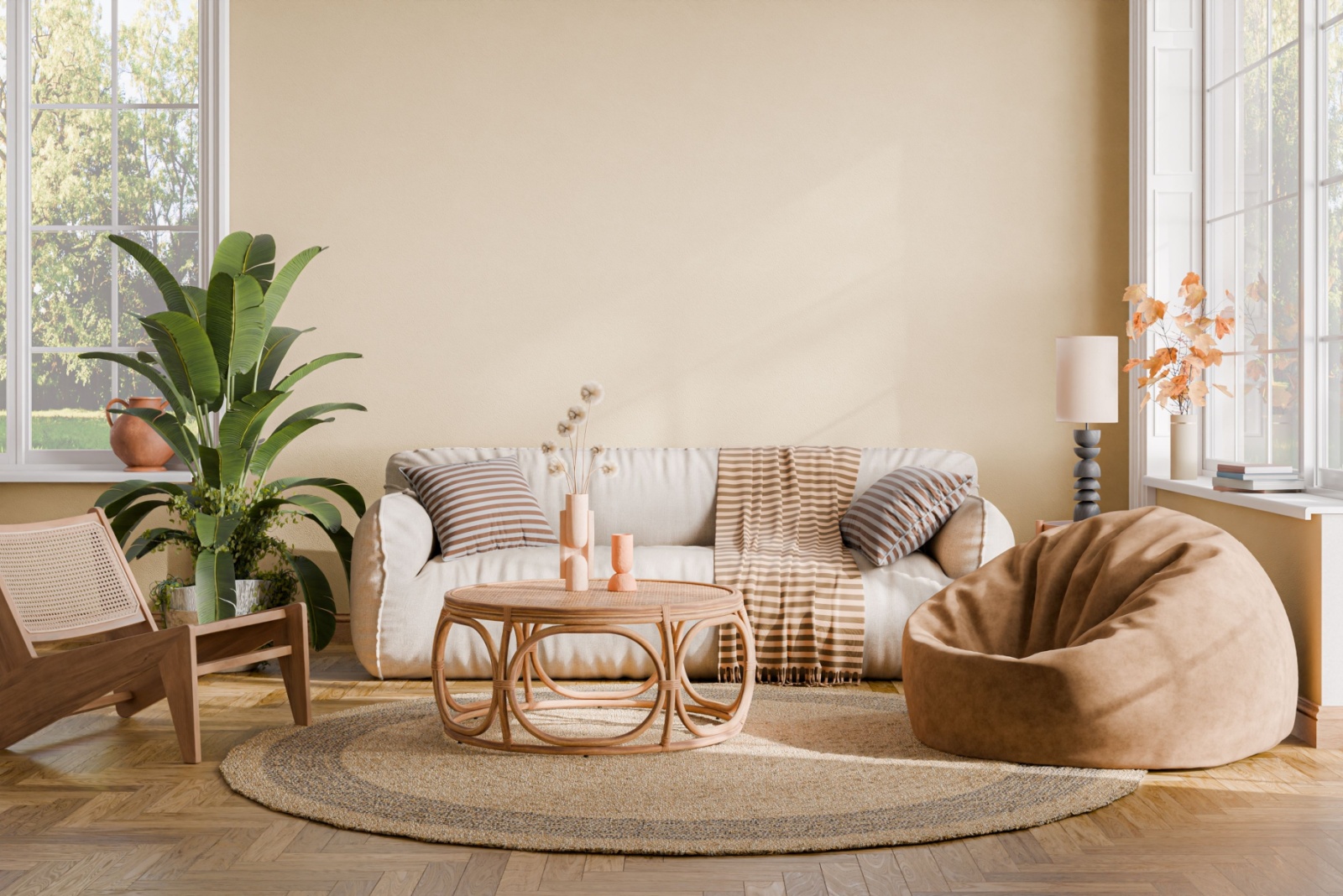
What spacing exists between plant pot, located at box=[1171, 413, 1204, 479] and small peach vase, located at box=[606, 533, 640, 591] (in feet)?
7.40

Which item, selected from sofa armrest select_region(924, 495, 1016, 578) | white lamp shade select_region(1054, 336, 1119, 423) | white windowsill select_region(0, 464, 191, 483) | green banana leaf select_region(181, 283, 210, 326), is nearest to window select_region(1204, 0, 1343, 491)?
white lamp shade select_region(1054, 336, 1119, 423)

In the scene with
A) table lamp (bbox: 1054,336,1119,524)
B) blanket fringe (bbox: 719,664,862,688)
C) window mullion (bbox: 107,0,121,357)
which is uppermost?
window mullion (bbox: 107,0,121,357)

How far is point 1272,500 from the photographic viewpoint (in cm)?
340

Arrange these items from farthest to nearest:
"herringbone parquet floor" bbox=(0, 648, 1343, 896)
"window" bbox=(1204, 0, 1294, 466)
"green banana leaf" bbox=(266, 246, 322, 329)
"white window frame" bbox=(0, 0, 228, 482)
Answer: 1. "white window frame" bbox=(0, 0, 228, 482)
2. "green banana leaf" bbox=(266, 246, 322, 329)
3. "window" bbox=(1204, 0, 1294, 466)
4. "herringbone parquet floor" bbox=(0, 648, 1343, 896)

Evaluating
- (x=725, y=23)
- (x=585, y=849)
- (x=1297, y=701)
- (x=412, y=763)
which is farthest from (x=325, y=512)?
(x=1297, y=701)

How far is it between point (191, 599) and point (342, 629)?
85 cm

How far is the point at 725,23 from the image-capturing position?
4.99m

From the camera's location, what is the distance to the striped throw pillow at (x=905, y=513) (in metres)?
4.16

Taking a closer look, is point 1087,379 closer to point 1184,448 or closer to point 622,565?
point 1184,448

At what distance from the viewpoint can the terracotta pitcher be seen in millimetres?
4836

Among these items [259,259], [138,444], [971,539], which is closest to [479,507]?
[259,259]

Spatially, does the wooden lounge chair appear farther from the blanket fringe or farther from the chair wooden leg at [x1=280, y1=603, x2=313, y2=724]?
the blanket fringe

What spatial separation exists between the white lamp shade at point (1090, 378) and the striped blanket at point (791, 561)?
891 mm

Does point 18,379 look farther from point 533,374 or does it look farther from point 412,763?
point 412,763
